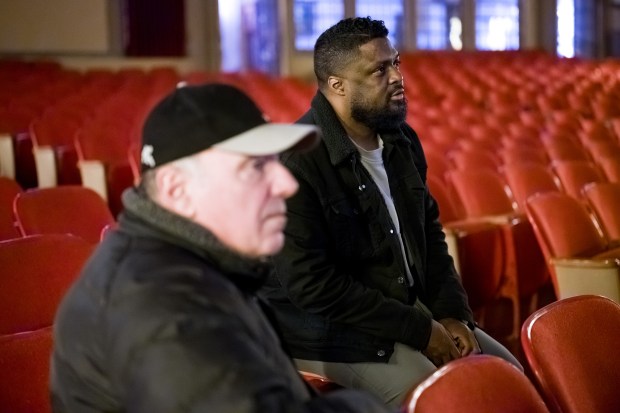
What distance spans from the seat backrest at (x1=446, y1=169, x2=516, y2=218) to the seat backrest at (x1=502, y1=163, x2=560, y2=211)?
0.19 metres

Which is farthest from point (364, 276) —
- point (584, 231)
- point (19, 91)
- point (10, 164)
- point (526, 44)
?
point (526, 44)

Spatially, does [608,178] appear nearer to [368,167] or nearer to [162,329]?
[368,167]

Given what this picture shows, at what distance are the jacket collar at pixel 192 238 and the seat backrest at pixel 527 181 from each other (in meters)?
3.68

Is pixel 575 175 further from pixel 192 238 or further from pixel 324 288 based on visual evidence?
pixel 192 238

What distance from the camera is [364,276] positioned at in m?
2.21

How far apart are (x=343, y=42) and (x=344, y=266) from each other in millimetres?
650

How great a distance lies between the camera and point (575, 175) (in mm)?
4977

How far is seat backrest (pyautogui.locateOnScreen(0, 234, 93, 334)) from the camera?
2.10 metres

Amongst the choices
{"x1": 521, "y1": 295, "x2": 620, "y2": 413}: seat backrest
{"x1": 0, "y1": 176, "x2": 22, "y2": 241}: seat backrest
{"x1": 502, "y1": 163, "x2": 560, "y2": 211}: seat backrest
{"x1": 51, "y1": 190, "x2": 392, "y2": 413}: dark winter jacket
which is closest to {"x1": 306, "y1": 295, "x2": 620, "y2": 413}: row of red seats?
{"x1": 521, "y1": 295, "x2": 620, "y2": 413}: seat backrest

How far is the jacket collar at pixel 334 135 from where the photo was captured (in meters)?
2.21

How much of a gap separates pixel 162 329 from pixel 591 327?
1.19 m

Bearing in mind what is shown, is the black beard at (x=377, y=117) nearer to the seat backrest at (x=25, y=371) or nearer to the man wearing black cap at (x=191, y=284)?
the seat backrest at (x=25, y=371)

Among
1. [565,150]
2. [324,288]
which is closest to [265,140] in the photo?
[324,288]

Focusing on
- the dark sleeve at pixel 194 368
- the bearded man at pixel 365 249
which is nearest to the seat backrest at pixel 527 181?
the bearded man at pixel 365 249
